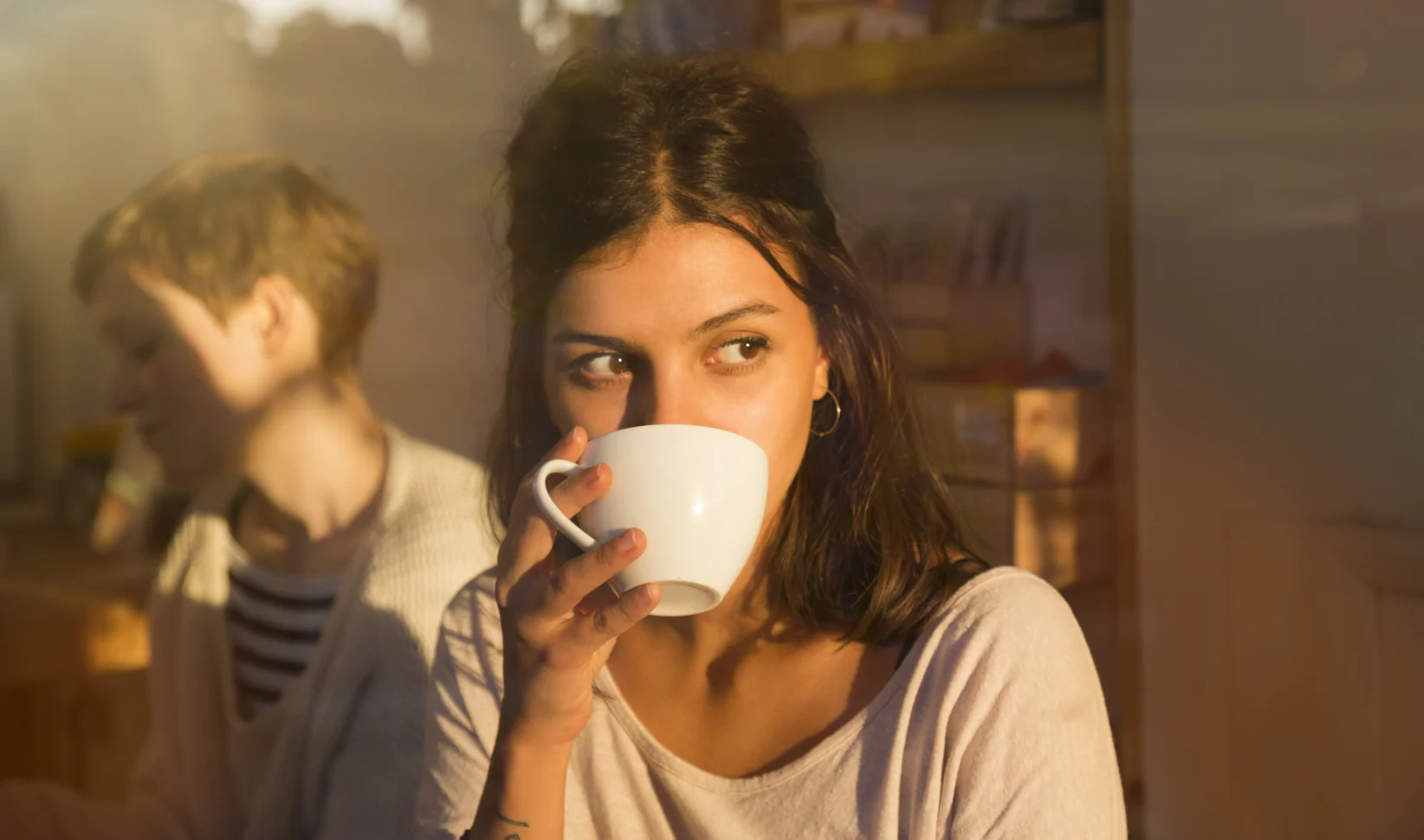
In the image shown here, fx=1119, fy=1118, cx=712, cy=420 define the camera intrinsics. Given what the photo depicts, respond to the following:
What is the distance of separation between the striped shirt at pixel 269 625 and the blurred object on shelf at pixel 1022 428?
430mm

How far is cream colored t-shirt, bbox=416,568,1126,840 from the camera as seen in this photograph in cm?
54

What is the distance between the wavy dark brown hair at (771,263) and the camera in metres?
0.57

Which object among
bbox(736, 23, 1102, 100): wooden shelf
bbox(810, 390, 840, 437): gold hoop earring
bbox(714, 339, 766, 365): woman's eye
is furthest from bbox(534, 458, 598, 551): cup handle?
bbox(736, 23, 1102, 100): wooden shelf

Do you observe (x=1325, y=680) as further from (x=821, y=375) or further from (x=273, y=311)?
(x=273, y=311)

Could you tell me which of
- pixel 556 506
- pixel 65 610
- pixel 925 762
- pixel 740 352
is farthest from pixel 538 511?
pixel 65 610

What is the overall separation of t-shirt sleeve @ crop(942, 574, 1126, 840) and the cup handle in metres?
0.22

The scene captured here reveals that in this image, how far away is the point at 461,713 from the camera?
68cm

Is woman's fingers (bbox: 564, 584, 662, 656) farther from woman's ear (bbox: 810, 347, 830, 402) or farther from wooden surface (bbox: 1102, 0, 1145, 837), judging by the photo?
wooden surface (bbox: 1102, 0, 1145, 837)

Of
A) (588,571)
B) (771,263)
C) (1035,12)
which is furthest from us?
(1035,12)

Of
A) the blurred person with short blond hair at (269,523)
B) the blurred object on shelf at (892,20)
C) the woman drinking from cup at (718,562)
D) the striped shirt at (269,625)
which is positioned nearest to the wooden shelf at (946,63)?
the blurred object on shelf at (892,20)

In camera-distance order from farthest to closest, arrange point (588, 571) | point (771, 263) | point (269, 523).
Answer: point (269, 523) < point (771, 263) < point (588, 571)

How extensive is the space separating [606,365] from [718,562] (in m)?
0.13

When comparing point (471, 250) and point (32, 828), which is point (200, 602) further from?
point (471, 250)

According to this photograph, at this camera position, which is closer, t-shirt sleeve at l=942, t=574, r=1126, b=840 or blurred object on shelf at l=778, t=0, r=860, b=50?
t-shirt sleeve at l=942, t=574, r=1126, b=840
